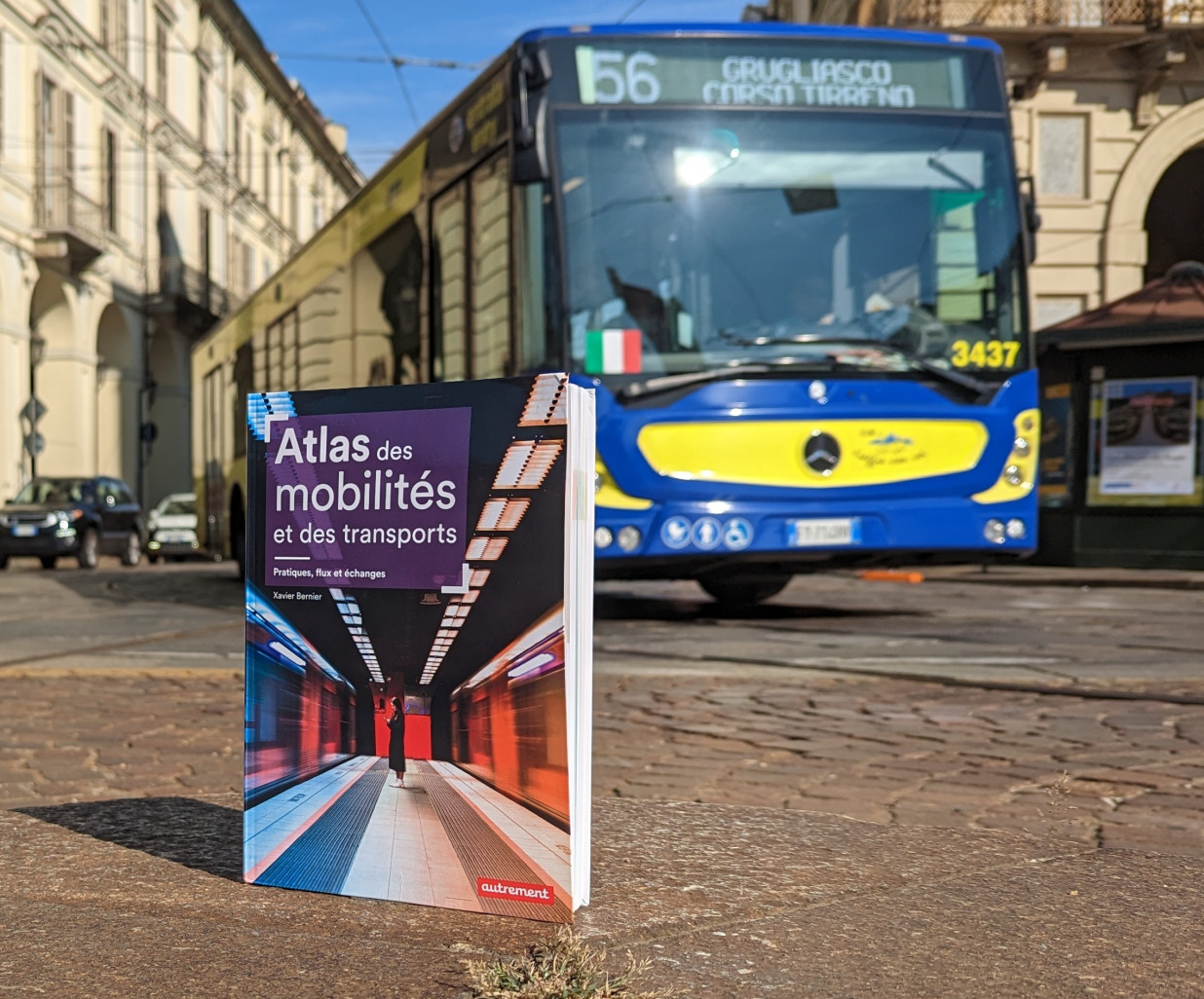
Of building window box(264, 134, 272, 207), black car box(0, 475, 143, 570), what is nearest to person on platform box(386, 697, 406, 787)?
black car box(0, 475, 143, 570)

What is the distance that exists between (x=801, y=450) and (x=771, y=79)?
7.32ft

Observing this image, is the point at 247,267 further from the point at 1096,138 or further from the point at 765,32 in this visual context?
the point at 765,32

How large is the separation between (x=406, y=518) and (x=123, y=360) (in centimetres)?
3707

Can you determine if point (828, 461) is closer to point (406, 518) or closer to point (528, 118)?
point (528, 118)

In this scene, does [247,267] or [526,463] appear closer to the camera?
[526,463]

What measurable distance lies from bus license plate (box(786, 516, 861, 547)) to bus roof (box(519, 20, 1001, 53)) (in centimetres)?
286

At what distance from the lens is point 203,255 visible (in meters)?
43.4

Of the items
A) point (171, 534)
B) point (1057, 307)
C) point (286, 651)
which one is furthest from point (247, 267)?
point (286, 651)

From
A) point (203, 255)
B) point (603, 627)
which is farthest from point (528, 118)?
point (203, 255)

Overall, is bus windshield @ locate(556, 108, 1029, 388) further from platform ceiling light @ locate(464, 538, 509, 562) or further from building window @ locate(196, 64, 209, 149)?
building window @ locate(196, 64, 209, 149)

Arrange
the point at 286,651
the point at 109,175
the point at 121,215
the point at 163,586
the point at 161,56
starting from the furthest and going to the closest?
the point at 161,56 < the point at 121,215 < the point at 109,175 < the point at 163,586 < the point at 286,651

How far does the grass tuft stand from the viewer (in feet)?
8.03

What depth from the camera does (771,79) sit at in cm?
955

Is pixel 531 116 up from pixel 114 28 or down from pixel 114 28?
down
